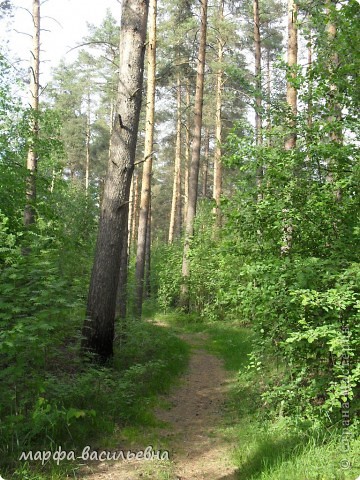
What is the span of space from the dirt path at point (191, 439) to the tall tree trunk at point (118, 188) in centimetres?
153

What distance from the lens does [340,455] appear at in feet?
13.3

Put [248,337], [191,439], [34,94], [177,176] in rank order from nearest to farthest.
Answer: [191,439] → [248,337] → [34,94] → [177,176]

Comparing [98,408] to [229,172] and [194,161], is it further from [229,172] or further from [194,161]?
[229,172]

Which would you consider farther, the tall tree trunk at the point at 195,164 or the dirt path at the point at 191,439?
the tall tree trunk at the point at 195,164

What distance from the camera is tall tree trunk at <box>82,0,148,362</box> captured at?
675 centimetres

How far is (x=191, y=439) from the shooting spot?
5.43 m

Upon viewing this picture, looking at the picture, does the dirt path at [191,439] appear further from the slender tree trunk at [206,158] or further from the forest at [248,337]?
the slender tree trunk at [206,158]

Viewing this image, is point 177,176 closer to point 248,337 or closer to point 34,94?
point 34,94

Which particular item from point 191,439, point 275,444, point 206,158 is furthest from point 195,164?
point 206,158

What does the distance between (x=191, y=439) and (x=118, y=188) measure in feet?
12.9

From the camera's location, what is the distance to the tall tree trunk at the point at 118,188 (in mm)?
6754

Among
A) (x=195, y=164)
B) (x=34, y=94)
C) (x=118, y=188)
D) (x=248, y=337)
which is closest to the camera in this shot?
(x=248, y=337)

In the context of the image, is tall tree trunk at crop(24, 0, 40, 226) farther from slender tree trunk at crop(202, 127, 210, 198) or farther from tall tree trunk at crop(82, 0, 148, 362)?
slender tree trunk at crop(202, 127, 210, 198)

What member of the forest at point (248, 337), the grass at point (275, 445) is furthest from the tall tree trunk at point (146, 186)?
the grass at point (275, 445)
